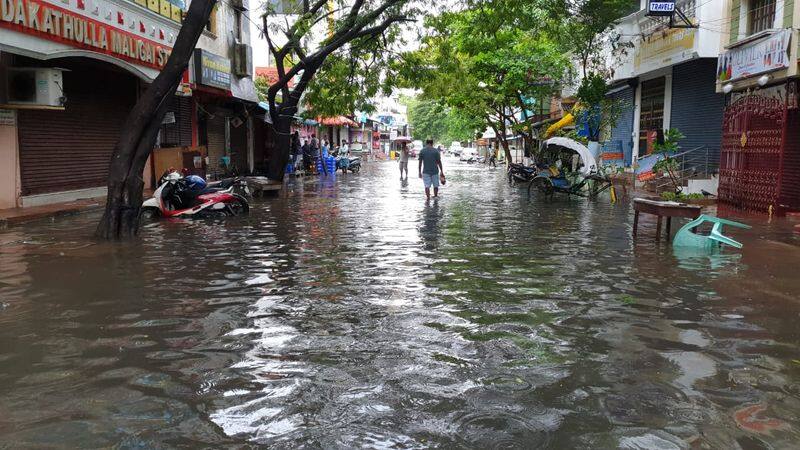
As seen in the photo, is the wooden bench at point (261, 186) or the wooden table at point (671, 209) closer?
the wooden table at point (671, 209)

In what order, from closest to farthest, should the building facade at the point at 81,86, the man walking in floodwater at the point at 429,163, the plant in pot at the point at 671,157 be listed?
the building facade at the point at 81,86 < the plant in pot at the point at 671,157 < the man walking in floodwater at the point at 429,163

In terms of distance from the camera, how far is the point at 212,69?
2202cm

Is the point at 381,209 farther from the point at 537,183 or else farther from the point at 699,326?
the point at 699,326

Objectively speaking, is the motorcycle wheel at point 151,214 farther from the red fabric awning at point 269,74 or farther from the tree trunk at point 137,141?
the red fabric awning at point 269,74

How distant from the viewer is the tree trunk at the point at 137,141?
35.4 ft

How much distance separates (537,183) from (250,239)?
11.3 m

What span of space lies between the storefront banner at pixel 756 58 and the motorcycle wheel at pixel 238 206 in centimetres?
1215

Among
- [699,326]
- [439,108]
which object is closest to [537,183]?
[699,326]

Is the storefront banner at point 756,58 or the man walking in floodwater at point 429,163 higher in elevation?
the storefront banner at point 756,58

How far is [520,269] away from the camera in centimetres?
845

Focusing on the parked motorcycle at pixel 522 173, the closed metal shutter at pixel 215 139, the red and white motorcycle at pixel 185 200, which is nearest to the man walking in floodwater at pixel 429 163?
the parked motorcycle at pixel 522 173

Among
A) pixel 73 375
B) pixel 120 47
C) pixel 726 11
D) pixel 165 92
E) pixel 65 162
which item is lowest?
pixel 73 375

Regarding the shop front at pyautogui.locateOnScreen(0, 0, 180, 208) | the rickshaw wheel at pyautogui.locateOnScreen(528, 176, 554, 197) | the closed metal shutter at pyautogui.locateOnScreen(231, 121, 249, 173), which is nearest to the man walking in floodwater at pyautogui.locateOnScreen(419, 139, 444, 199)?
the rickshaw wheel at pyautogui.locateOnScreen(528, 176, 554, 197)

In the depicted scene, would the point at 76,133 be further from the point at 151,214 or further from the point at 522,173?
the point at 522,173
